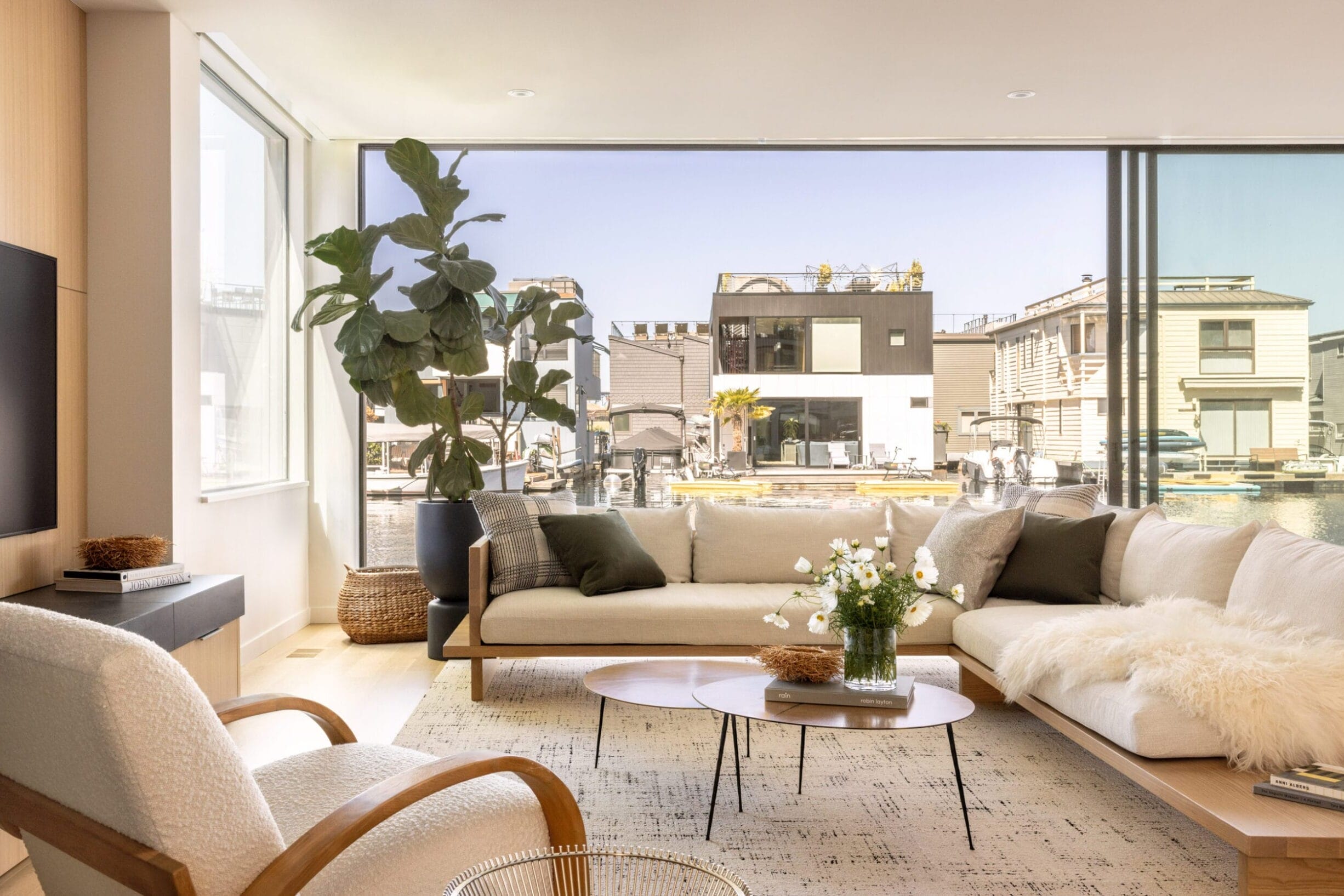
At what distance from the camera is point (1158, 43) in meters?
4.25

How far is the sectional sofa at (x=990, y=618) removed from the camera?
209 centimetres

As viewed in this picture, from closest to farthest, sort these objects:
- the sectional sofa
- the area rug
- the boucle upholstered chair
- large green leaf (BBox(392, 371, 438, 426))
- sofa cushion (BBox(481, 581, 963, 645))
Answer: the boucle upholstered chair
the sectional sofa
the area rug
sofa cushion (BBox(481, 581, 963, 645))
large green leaf (BBox(392, 371, 438, 426))

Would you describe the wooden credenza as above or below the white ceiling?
below

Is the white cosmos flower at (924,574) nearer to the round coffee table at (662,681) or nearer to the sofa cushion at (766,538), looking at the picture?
the round coffee table at (662,681)

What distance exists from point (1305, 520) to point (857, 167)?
329 centimetres

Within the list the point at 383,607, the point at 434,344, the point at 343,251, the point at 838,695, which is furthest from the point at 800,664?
the point at 343,251

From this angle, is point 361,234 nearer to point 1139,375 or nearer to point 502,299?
point 502,299

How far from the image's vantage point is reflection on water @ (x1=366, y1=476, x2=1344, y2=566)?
5.69m

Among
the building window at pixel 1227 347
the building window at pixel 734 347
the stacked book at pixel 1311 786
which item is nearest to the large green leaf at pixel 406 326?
the building window at pixel 734 347

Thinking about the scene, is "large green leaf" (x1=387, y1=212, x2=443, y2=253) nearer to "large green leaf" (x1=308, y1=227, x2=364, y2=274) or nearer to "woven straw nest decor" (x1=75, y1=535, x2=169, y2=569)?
"large green leaf" (x1=308, y1=227, x2=364, y2=274)

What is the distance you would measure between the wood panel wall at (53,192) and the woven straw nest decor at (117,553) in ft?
0.58

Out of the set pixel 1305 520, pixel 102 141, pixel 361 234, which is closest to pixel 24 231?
pixel 102 141

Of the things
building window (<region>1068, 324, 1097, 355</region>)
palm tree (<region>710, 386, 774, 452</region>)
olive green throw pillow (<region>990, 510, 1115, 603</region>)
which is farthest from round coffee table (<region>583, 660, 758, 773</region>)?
building window (<region>1068, 324, 1097, 355</region>)

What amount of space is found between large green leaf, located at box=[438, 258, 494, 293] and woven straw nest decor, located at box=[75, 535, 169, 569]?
189 centimetres
